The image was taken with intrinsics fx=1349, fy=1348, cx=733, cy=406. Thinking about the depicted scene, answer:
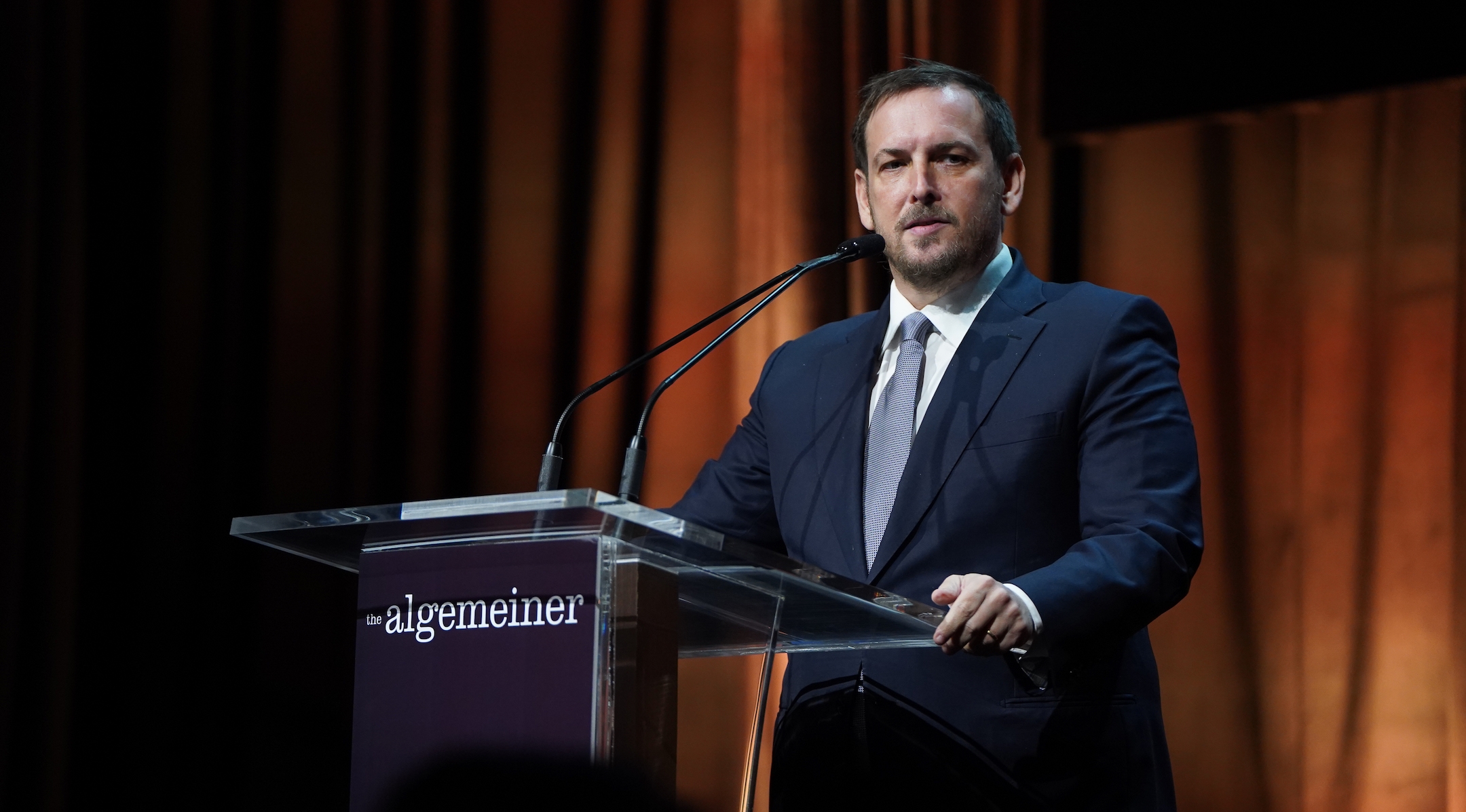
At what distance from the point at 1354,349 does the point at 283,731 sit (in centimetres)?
239

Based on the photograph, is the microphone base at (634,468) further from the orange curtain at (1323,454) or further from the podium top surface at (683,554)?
the orange curtain at (1323,454)

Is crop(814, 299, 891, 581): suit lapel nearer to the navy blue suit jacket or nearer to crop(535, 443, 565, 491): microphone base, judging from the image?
the navy blue suit jacket

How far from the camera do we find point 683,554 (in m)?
1.21

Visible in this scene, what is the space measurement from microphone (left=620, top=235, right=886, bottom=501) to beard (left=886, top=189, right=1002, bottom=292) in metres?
0.26

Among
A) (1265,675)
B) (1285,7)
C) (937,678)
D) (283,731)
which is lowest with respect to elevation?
(283,731)

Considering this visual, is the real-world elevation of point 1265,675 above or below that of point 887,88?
below

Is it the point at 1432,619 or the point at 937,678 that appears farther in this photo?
the point at 1432,619

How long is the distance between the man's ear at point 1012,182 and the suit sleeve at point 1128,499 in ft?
1.19

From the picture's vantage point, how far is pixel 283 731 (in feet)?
9.61

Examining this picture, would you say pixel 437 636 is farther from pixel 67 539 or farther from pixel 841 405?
pixel 67 539

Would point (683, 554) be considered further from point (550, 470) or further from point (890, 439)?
point (890, 439)

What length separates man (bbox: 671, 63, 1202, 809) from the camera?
1.53 meters

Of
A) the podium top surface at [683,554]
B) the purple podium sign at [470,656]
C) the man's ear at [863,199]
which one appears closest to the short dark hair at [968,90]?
the man's ear at [863,199]

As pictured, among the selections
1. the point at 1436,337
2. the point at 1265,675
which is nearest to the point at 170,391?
the point at 1265,675
